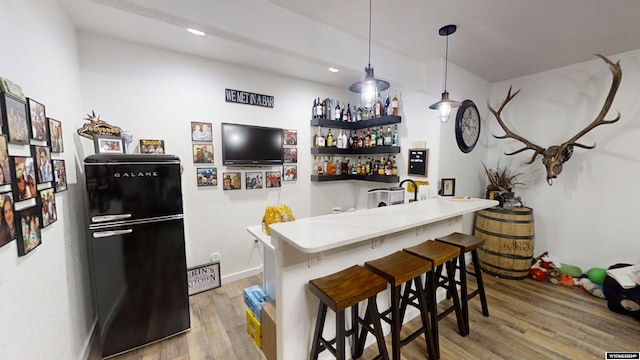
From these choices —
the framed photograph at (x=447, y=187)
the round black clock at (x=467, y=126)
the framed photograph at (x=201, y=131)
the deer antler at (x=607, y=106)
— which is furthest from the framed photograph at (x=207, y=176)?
the deer antler at (x=607, y=106)

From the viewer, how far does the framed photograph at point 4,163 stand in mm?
927

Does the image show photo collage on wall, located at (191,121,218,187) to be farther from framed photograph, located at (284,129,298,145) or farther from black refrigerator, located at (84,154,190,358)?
framed photograph, located at (284,129,298,145)

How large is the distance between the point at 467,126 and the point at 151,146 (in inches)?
145

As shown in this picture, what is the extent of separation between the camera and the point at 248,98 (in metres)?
2.79

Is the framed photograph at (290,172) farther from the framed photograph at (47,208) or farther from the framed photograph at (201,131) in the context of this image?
the framed photograph at (47,208)

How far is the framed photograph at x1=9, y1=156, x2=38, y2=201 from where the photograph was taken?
1014mm

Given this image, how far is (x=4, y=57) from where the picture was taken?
1.01 meters

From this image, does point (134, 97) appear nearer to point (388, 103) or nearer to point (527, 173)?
point (388, 103)

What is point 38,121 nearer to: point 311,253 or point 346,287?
point 311,253

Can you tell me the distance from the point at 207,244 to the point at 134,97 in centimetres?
166

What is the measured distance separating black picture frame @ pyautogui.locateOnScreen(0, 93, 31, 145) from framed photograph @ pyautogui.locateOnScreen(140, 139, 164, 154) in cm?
116

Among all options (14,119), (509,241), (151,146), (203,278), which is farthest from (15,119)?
(509,241)

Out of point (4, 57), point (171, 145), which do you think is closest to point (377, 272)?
point (4, 57)

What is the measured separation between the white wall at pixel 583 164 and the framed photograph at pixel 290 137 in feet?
9.61
